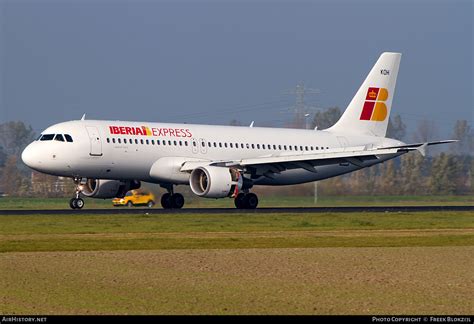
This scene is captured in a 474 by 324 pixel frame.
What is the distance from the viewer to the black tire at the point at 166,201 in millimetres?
52522

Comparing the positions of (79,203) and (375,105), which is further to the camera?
(375,105)

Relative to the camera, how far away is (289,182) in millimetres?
55062

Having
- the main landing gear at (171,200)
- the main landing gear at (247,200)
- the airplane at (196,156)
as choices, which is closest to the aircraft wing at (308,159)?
the airplane at (196,156)

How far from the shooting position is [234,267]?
78.7ft

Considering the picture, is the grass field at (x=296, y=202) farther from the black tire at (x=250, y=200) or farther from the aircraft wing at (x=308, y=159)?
the black tire at (x=250, y=200)

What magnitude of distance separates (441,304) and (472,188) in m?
59.7

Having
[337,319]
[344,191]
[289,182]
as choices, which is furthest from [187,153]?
[337,319]

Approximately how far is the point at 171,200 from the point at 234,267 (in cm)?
2868

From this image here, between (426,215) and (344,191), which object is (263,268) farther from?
(344,191)

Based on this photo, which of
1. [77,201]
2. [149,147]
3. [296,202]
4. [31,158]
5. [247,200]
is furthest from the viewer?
[296,202]

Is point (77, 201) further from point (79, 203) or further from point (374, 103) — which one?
point (374, 103)

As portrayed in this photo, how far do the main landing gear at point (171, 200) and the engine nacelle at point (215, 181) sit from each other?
374cm

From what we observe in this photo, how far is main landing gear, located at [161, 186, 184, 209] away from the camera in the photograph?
52.5 m

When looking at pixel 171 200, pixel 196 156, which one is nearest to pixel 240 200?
pixel 196 156
